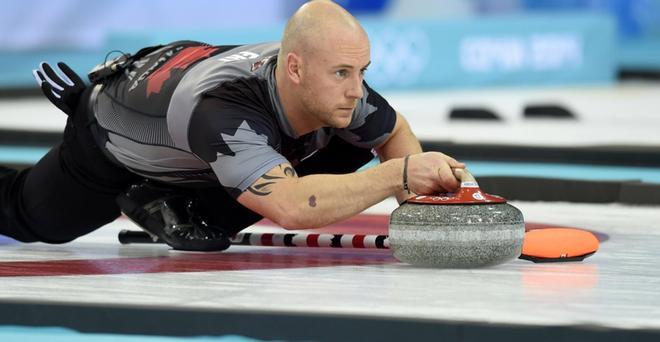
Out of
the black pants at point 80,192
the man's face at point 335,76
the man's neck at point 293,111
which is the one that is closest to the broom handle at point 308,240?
the black pants at point 80,192

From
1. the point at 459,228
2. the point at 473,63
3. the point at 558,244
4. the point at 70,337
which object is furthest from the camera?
the point at 473,63

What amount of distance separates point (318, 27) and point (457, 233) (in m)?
0.68

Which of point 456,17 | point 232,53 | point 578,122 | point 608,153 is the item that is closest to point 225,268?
point 232,53

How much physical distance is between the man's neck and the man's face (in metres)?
0.06

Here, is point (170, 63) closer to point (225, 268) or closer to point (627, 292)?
point (225, 268)

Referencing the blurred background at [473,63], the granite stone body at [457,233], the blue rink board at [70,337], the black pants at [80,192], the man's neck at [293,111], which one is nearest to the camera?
the blue rink board at [70,337]

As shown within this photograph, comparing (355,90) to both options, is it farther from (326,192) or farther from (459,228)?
(459,228)

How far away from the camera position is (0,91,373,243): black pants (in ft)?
14.5

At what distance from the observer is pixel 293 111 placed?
154 inches

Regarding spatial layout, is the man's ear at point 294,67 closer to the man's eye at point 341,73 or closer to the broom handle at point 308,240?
the man's eye at point 341,73

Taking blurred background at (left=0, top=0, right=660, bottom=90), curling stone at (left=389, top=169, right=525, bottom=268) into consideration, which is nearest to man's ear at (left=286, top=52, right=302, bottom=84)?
curling stone at (left=389, top=169, right=525, bottom=268)

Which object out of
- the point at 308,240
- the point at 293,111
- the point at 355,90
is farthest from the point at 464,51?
the point at 355,90

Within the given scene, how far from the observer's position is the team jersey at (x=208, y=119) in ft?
12.4

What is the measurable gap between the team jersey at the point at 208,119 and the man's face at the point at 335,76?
0.16 meters
